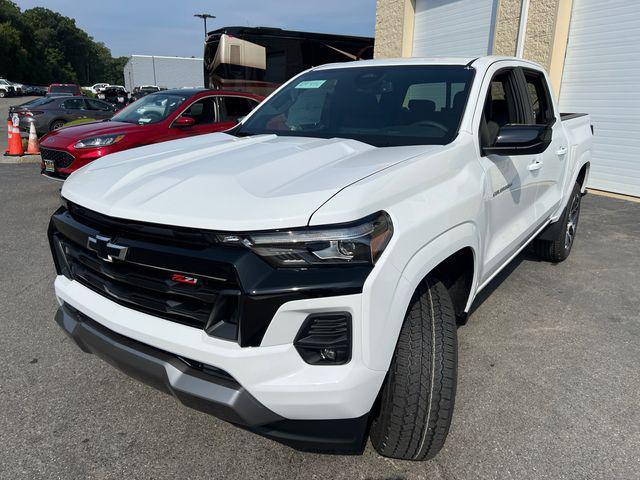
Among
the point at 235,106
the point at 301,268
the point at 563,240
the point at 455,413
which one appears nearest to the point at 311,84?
the point at 301,268

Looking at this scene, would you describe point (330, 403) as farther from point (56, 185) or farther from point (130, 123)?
point (56, 185)

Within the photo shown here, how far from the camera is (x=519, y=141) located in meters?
2.47

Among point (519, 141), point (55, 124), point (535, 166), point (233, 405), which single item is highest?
point (519, 141)

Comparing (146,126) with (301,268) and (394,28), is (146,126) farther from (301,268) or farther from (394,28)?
(394,28)

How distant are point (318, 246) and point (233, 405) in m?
0.62

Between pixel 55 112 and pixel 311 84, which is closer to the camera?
pixel 311 84

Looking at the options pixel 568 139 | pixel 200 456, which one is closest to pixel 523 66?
pixel 568 139

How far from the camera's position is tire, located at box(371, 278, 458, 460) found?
190 cm

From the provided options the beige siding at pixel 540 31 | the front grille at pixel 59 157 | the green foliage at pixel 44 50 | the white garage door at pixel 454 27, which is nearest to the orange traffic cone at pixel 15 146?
the front grille at pixel 59 157

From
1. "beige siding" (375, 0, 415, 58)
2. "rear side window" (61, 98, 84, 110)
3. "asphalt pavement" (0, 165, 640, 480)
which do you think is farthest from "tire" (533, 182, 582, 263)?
"rear side window" (61, 98, 84, 110)

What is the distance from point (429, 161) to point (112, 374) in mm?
2086

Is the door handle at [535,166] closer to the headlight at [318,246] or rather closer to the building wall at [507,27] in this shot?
the headlight at [318,246]

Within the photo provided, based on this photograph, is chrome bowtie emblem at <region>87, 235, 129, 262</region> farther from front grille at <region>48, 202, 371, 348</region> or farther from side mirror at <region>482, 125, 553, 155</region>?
side mirror at <region>482, 125, 553, 155</region>

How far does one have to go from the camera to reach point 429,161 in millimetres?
2152
